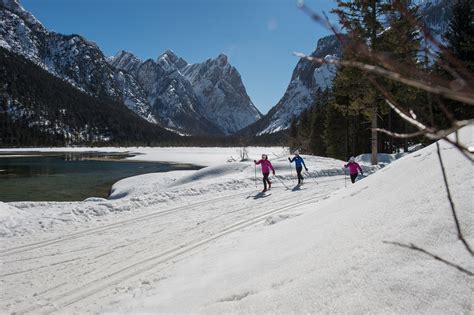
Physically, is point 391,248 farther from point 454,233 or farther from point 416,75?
point 416,75

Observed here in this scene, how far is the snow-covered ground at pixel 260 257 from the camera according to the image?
2844 millimetres

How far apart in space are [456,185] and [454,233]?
1.23 metres

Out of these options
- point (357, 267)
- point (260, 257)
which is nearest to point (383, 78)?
point (260, 257)

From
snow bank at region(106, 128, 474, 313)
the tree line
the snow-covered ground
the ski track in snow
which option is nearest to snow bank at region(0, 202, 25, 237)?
the snow-covered ground

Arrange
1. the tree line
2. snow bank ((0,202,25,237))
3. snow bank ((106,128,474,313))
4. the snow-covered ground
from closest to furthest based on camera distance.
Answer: the tree line → snow bank ((106,128,474,313)) → the snow-covered ground → snow bank ((0,202,25,237))

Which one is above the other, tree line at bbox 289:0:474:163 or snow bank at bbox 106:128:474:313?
tree line at bbox 289:0:474:163

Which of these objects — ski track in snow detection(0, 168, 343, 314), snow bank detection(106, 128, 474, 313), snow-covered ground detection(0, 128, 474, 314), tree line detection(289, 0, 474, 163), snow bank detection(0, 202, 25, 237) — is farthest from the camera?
snow bank detection(0, 202, 25, 237)

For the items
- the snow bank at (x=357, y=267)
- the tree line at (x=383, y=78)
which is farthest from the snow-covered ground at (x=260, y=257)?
the tree line at (x=383, y=78)

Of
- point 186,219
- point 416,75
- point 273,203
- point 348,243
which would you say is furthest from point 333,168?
point 416,75

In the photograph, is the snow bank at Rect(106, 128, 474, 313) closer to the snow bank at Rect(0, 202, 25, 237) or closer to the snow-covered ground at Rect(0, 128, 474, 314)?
the snow-covered ground at Rect(0, 128, 474, 314)

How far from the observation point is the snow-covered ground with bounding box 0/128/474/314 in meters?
2.84

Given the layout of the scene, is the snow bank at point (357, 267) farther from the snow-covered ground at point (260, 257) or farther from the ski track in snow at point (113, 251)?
the ski track in snow at point (113, 251)

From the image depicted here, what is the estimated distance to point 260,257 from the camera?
4887 millimetres

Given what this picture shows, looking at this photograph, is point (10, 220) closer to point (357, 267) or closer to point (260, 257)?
point (260, 257)
